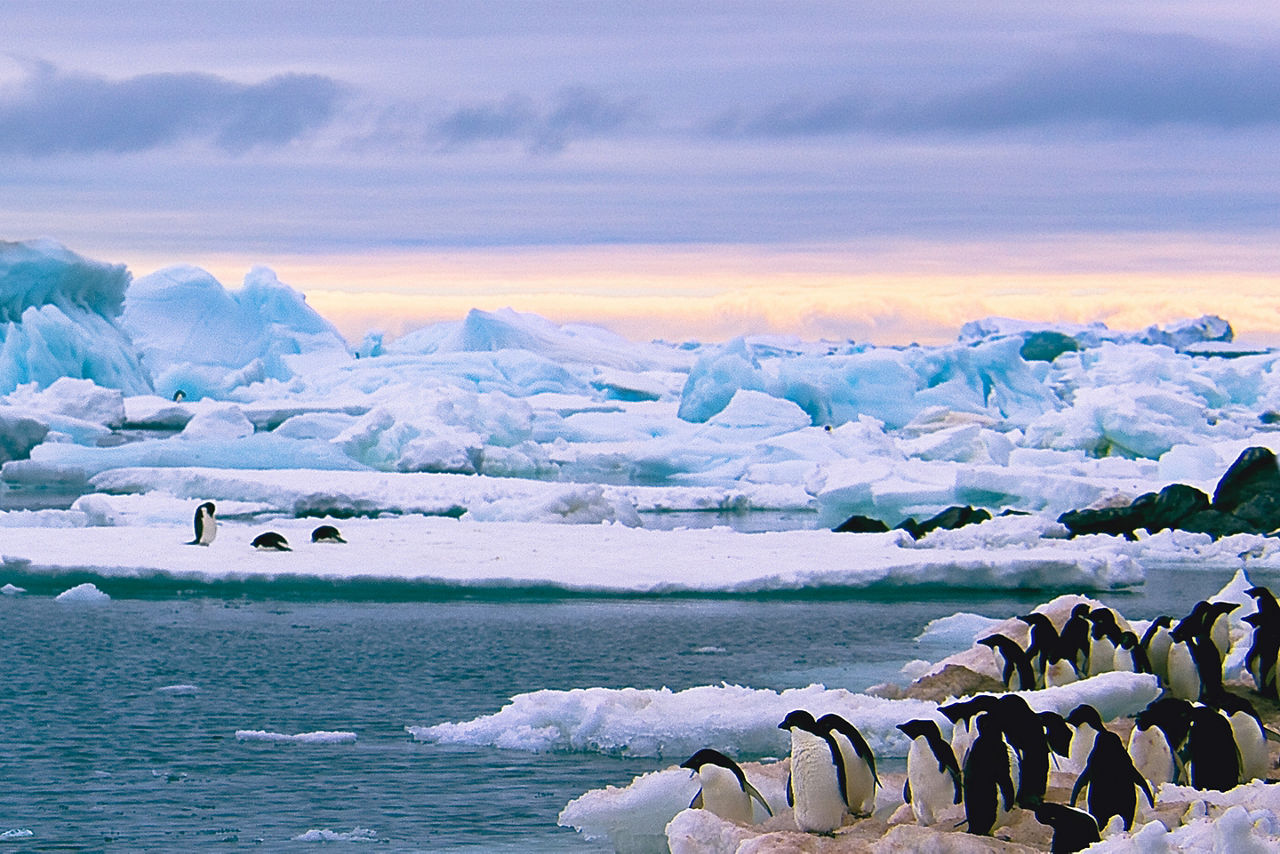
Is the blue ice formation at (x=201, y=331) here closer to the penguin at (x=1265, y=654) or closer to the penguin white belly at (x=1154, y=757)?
the penguin at (x=1265, y=654)

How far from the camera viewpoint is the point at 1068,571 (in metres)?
15.2

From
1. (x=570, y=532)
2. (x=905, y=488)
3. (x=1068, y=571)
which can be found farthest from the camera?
(x=905, y=488)

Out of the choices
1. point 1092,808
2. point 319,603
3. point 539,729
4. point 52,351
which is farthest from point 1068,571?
point 52,351

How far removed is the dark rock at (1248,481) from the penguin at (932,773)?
15.4m

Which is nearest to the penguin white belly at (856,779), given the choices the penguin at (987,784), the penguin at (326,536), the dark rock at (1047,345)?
the penguin at (987,784)

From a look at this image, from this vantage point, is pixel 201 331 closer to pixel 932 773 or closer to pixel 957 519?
pixel 957 519

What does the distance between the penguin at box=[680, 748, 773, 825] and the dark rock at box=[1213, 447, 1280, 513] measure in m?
15.7

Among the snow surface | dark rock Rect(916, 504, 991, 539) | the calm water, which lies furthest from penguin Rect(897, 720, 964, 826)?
dark rock Rect(916, 504, 991, 539)

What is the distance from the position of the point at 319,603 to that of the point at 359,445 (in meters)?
16.8

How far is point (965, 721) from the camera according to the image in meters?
6.57

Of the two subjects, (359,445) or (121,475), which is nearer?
(121,475)

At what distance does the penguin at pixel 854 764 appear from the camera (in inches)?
243

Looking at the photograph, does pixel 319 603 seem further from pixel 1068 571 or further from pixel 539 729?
pixel 1068 571

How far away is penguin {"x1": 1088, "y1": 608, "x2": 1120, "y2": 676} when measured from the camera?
9.50 m
